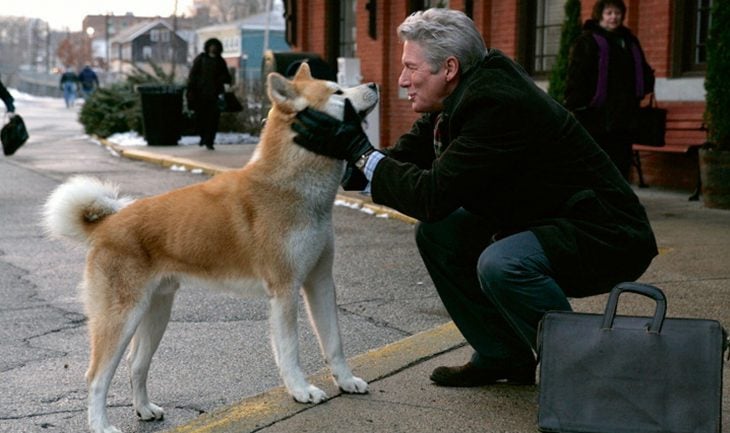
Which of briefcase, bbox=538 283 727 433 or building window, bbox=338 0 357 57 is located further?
building window, bbox=338 0 357 57

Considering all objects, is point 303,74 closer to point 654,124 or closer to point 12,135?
point 654,124

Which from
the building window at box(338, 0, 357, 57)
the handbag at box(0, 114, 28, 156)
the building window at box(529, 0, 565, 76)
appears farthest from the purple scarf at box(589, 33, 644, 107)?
the building window at box(338, 0, 357, 57)

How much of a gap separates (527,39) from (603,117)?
18.8 feet

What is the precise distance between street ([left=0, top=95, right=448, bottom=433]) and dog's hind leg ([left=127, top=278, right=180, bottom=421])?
7cm

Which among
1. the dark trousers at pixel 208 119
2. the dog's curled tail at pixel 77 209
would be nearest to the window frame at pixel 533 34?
the dark trousers at pixel 208 119

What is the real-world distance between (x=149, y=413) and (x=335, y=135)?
57.4 inches

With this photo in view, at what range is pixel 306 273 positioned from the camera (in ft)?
13.8

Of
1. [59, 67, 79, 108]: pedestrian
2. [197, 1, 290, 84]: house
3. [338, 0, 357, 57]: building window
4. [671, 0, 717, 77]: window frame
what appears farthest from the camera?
[197, 1, 290, 84]: house

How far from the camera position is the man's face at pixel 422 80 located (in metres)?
4.04

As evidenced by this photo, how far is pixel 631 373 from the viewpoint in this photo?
10.9ft

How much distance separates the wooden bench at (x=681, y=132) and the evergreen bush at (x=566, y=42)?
1.21 metres

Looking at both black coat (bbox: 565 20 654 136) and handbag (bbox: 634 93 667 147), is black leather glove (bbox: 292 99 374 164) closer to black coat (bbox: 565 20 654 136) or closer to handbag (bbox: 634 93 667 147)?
black coat (bbox: 565 20 654 136)

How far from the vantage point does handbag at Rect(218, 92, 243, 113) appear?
19.6 metres

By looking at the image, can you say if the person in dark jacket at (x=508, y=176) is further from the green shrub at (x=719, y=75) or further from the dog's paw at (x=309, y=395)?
the green shrub at (x=719, y=75)
